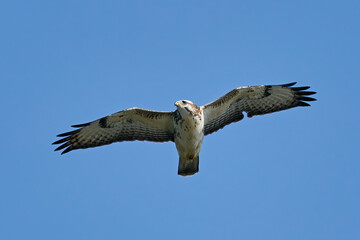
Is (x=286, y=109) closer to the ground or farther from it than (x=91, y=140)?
farther from it

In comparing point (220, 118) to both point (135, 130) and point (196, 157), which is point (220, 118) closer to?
point (196, 157)

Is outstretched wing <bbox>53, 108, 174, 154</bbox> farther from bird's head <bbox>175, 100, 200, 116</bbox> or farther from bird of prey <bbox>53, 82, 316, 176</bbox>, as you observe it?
bird's head <bbox>175, 100, 200, 116</bbox>

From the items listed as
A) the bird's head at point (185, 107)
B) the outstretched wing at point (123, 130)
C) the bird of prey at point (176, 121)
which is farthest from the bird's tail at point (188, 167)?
the bird's head at point (185, 107)

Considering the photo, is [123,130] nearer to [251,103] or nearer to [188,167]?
[188,167]

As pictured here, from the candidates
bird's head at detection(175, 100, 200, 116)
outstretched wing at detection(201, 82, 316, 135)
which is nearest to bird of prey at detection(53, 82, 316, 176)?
outstretched wing at detection(201, 82, 316, 135)

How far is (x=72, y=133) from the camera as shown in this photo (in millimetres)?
11914

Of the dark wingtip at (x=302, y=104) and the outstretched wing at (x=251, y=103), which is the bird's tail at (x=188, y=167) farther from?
the dark wingtip at (x=302, y=104)

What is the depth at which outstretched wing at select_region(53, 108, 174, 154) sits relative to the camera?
37.5 feet

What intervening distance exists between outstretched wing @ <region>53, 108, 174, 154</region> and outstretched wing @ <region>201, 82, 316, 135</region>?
90cm

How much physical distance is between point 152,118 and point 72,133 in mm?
1863

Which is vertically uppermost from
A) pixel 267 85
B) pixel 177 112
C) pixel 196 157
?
pixel 267 85

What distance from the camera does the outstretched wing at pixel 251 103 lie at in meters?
11.3

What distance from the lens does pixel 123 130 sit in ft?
38.7

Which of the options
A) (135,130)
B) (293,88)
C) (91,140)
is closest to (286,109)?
(293,88)
